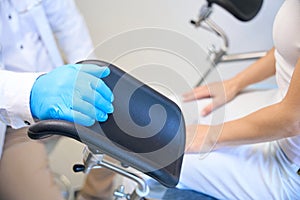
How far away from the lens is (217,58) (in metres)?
1.52

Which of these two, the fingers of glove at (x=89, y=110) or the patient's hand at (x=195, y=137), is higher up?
the fingers of glove at (x=89, y=110)

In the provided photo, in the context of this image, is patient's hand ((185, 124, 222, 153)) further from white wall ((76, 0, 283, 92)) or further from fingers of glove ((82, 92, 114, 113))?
white wall ((76, 0, 283, 92))

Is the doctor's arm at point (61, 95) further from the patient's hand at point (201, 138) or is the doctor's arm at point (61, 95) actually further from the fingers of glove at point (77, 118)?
the patient's hand at point (201, 138)

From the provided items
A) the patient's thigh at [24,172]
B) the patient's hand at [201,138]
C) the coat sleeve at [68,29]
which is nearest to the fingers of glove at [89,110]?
the patient's hand at [201,138]

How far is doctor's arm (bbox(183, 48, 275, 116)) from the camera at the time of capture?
3.88ft

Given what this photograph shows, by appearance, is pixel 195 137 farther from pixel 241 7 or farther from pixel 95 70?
pixel 241 7

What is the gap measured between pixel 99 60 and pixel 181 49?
0.17 metres

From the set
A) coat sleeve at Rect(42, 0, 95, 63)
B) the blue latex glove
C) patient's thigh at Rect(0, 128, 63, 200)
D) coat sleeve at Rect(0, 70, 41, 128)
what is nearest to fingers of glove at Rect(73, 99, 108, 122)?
the blue latex glove

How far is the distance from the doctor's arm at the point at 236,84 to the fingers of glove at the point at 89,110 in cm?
44

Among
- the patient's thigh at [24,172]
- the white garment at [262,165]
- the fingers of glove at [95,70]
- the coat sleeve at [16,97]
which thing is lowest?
the patient's thigh at [24,172]

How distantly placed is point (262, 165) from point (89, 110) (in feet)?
1.48

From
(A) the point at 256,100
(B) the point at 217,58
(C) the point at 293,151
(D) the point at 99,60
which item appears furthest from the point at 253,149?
(B) the point at 217,58

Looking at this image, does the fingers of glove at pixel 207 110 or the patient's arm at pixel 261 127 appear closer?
the patient's arm at pixel 261 127

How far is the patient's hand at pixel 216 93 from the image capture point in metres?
1.14
